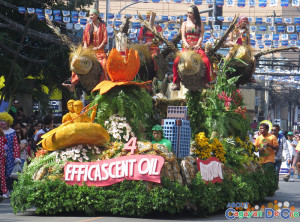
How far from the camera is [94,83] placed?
563 inches

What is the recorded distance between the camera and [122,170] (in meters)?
11.3

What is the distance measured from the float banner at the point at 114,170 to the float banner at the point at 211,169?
1094 millimetres

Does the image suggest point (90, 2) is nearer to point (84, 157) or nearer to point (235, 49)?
point (235, 49)

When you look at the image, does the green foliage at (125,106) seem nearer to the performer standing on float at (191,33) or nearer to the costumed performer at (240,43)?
the performer standing on float at (191,33)

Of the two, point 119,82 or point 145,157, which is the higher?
point 119,82

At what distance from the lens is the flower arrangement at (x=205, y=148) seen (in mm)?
12758

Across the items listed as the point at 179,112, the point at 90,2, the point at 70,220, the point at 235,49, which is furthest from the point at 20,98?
the point at 70,220

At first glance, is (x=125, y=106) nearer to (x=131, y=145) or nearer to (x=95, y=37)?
(x=131, y=145)

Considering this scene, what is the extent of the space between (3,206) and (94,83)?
2.96 m

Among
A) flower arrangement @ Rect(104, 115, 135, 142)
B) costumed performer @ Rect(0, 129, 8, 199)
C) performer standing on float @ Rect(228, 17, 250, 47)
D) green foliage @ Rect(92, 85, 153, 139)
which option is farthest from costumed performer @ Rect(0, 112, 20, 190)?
performer standing on float @ Rect(228, 17, 250, 47)

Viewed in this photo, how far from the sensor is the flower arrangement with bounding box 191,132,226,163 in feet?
41.9

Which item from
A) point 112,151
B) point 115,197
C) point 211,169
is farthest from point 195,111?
point 115,197

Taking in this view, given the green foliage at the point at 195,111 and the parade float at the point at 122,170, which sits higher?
the green foliage at the point at 195,111

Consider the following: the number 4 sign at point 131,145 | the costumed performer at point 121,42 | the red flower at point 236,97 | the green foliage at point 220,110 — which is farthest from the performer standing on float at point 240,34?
the number 4 sign at point 131,145
